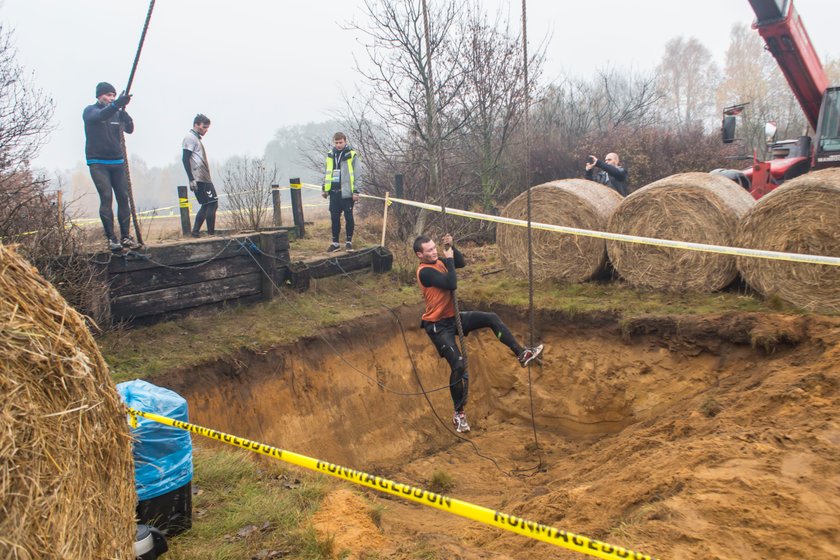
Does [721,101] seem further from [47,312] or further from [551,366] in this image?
[47,312]

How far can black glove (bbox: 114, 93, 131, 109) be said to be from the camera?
6.79 m

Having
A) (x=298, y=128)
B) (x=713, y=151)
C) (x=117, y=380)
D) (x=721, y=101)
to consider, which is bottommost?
(x=117, y=380)

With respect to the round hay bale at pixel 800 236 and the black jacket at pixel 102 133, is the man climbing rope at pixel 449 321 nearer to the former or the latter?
the round hay bale at pixel 800 236

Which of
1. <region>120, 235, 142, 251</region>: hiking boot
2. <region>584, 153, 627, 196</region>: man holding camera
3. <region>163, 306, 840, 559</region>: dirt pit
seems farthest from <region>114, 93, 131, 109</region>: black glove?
<region>584, 153, 627, 196</region>: man holding camera

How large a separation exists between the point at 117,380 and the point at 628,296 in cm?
630

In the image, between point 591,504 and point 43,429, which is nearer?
point 43,429

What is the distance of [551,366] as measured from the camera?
27.4 feet

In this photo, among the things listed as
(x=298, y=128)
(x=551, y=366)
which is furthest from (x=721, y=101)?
(x=298, y=128)

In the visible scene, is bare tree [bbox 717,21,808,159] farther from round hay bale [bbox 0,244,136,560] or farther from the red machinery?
round hay bale [bbox 0,244,136,560]

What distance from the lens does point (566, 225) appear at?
9172mm

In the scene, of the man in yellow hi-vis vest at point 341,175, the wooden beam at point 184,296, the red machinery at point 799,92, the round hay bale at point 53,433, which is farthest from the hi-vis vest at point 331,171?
the round hay bale at point 53,433

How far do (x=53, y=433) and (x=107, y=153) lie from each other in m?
5.62

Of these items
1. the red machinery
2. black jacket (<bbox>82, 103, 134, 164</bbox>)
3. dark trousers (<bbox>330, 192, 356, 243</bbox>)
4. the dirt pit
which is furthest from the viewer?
dark trousers (<bbox>330, 192, 356, 243</bbox>)

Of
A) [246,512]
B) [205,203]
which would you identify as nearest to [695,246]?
[246,512]
